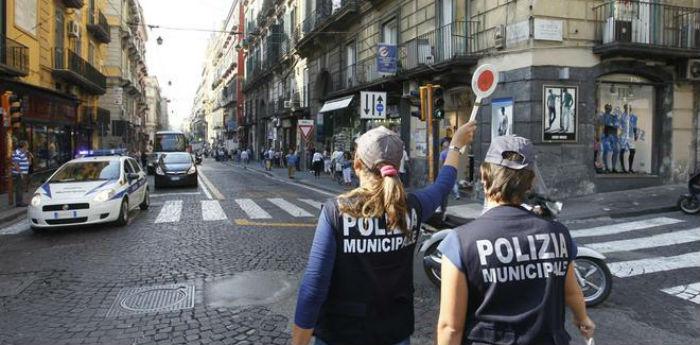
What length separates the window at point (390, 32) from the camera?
2041cm

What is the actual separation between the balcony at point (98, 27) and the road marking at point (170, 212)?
21080mm

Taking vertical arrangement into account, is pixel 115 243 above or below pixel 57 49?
below

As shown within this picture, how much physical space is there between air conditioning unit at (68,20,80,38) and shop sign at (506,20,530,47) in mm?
21261

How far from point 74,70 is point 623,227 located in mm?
24182

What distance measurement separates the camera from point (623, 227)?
31.2 feet

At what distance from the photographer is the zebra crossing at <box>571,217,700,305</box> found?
614 cm

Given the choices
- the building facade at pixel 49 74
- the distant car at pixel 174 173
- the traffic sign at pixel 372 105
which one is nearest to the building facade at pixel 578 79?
the traffic sign at pixel 372 105

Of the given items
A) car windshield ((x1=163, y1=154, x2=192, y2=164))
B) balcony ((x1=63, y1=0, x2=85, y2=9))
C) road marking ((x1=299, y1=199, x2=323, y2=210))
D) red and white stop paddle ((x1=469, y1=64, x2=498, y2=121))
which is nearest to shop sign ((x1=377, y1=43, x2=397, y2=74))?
road marking ((x1=299, y1=199, x2=323, y2=210))

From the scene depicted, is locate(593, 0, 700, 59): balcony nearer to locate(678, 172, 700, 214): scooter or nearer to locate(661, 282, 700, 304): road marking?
locate(678, 172, 700, 214): scooter

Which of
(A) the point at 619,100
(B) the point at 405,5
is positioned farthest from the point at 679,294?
(B) the point at 405,5

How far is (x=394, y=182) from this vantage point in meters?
2.22

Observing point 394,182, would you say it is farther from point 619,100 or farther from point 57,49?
point 57,49

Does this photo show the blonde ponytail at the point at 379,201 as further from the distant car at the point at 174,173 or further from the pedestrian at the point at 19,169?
the distant car at the point at 174,173

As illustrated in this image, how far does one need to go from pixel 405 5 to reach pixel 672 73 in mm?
9099
